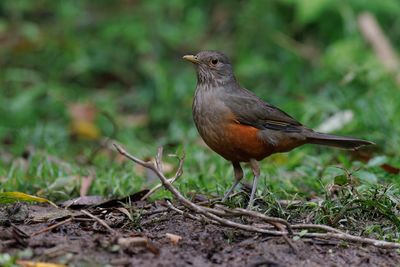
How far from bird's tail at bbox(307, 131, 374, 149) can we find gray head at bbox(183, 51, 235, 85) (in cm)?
81

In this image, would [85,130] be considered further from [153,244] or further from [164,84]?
[153,244]

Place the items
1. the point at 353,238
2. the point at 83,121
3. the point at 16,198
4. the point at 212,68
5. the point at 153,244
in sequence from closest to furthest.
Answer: the point at 153,244 < the point at 353,238 < the point at 16,198 < the point at 212,68 < the point at 83,121

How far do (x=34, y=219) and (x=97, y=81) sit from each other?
6.87m

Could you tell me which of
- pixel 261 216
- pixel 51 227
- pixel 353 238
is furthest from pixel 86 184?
pixel 353 238

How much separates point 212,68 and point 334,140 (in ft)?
3.77

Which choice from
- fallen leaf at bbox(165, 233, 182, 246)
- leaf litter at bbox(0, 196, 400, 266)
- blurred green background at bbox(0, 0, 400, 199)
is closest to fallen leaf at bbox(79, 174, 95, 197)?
blurred green background at bbox(0, 0, 400, 199)

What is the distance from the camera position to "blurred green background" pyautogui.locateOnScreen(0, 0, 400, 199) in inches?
269

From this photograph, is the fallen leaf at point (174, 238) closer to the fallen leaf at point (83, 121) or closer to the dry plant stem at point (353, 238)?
the dry plant stem at point (353, 238)

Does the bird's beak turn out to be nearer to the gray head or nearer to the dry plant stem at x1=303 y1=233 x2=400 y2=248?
the gray head

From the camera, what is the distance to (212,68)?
21.0 feet

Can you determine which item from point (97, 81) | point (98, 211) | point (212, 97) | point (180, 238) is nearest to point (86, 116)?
point (97, 81)

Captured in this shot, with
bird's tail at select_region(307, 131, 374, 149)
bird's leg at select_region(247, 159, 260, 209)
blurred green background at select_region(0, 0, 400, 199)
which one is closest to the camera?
bird's leg at select_region(247, 159, 260, 209)

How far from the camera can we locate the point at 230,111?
5863 millimetres

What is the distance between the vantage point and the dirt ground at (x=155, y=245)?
4.18m
